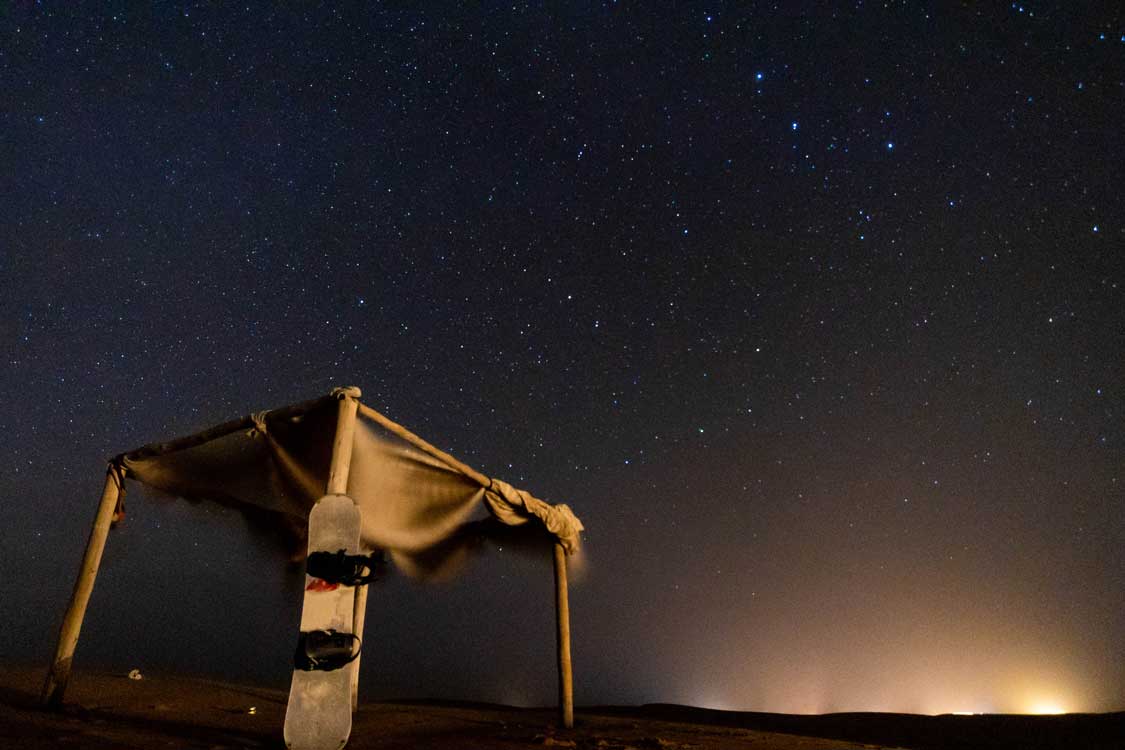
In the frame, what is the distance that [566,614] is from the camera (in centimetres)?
780

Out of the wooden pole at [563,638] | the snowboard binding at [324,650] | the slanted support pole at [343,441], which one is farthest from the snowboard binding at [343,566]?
the wooden pole at [563,638]

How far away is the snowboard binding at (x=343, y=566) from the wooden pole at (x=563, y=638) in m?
3.90

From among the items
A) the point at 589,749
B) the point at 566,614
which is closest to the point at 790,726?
the point at 566,614

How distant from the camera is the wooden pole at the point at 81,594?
6.23m

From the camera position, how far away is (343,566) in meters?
4.32

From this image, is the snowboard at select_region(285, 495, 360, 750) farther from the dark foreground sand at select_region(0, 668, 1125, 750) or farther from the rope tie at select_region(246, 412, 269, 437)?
the rope tie at select_region(246, 412, 269, 437)

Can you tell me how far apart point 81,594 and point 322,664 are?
413 centimetres

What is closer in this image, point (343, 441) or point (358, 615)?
point (343, 441)

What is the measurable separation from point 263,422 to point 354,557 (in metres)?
2.38

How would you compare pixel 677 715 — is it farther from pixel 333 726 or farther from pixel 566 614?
pixel 333 726

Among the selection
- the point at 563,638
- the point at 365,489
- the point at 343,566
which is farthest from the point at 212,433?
the point at 563,638

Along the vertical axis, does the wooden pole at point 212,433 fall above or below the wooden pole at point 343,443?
above

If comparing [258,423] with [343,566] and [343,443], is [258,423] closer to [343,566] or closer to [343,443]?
[343,443]

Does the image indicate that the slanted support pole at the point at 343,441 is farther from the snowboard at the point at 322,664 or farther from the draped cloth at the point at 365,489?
the snowboard at the point at 322,664
